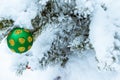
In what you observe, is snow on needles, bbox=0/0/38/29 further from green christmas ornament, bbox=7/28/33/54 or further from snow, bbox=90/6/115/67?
snow, bbox=90/6/115/67

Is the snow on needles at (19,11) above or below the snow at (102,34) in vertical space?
above

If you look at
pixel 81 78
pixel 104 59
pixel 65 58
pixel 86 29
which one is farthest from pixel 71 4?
pixel 81 78

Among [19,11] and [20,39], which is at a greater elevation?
[19,11]

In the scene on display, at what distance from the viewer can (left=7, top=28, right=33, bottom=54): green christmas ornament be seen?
1.19m

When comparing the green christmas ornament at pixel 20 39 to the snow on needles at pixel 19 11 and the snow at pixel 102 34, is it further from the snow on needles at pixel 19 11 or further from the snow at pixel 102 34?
the snow at pixel 102 34

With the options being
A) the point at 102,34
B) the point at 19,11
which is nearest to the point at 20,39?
the point at 19,11

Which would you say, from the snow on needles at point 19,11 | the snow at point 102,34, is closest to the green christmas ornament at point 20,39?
the snow on needles at point 19,11

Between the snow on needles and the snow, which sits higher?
the snow on needles

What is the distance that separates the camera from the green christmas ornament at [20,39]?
1.19m

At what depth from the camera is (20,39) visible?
119 cm

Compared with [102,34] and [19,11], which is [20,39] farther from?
[102,34]

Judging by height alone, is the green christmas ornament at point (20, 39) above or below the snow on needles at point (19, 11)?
below

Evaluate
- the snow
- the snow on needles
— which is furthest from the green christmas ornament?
the snow

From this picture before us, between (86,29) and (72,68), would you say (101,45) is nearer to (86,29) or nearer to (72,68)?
(86,29)
